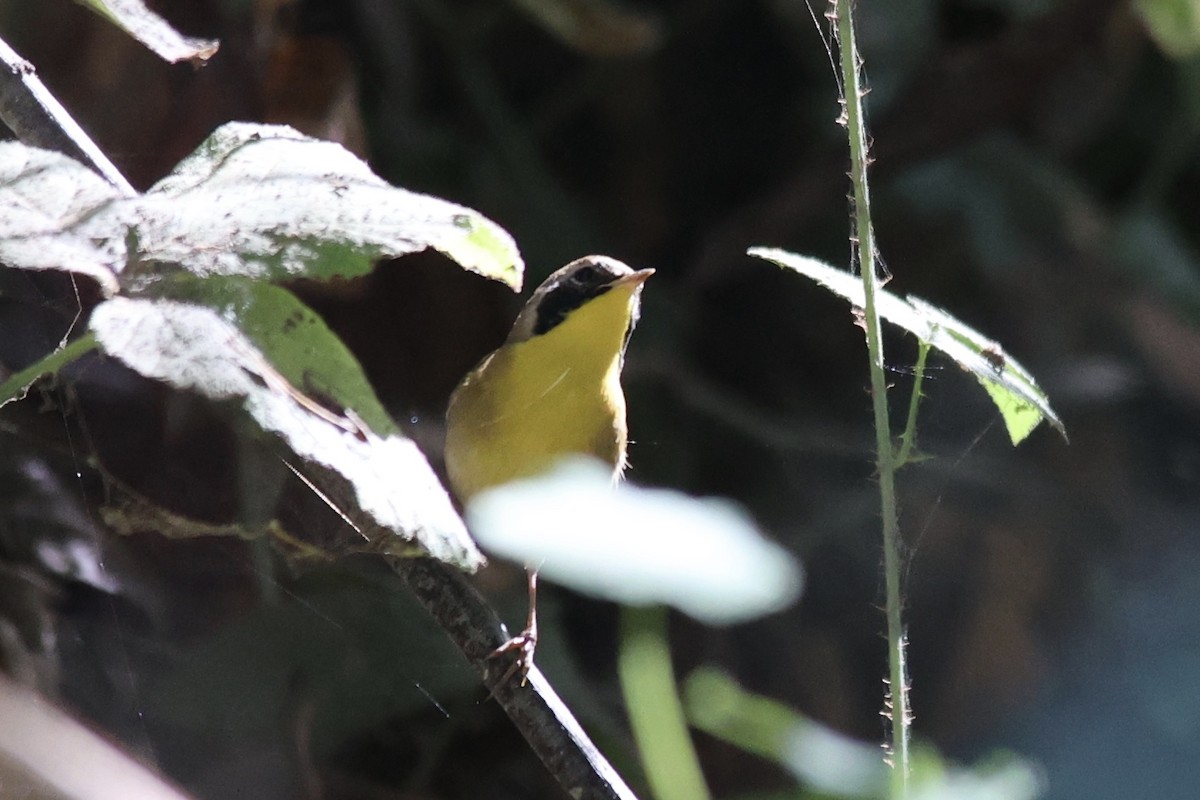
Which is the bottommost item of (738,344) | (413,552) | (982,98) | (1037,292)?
(413,552)

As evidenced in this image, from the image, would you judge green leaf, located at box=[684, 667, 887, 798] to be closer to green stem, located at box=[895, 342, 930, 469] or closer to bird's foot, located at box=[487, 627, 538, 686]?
bird's foot, located at box=[487, 627, 538, 686]

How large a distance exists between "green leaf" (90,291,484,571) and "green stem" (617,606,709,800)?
38 centimetres

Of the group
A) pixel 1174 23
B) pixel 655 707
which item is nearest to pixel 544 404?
pixel 655 707

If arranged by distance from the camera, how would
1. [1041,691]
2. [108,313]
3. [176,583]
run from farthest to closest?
[1041,691], [176,583], [108,313]

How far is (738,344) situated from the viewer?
1.79 metres

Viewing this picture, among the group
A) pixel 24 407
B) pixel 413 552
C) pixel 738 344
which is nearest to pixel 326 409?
pixel 413 552

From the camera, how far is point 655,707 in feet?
3.07

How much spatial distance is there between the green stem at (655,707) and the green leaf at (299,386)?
0.38 metres

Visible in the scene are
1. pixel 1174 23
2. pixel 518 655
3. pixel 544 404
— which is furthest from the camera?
pixel 1174 23

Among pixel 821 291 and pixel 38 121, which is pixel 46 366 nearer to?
pixel 38 121

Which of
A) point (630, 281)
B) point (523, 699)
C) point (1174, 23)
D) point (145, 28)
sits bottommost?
point (523, 699)

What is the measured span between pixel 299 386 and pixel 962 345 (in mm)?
284

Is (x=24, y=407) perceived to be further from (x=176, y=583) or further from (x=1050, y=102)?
(x=1050, y=102)

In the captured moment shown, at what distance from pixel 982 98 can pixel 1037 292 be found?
0.33 metres
